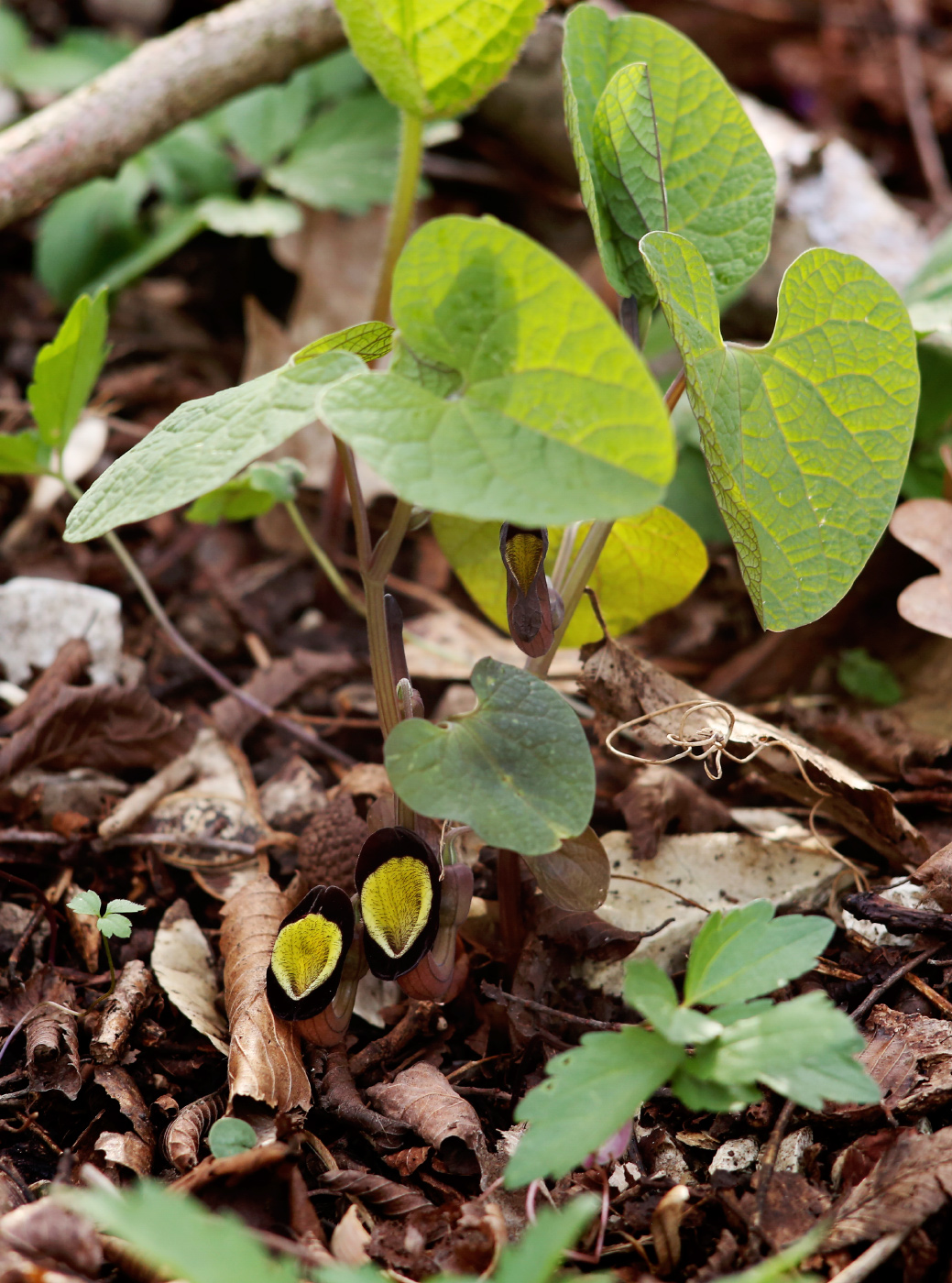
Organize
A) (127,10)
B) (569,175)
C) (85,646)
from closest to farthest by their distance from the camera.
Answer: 1. (85,646)
2. (569,175)
3. (127,10)

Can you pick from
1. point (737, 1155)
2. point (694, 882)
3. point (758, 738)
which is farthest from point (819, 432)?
point (737, 1155)

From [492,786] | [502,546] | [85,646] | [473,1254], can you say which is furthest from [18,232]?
[473,1254]

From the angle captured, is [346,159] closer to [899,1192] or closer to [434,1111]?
[434,1111]

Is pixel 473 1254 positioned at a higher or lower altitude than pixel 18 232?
lower

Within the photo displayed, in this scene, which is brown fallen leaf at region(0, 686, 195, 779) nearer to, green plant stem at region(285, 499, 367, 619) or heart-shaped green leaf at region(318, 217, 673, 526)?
green plant stem at region(285, 499, 367, 619)

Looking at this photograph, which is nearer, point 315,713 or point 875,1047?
point 875,1047

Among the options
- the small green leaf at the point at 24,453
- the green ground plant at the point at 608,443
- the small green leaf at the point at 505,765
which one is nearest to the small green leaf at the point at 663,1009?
the green ground plant at the point at 608,443

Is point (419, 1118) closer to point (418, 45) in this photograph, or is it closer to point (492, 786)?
point (492, 786)

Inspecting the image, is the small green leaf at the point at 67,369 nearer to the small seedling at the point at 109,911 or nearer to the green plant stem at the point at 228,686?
the green plant stem at the point at 228,686
